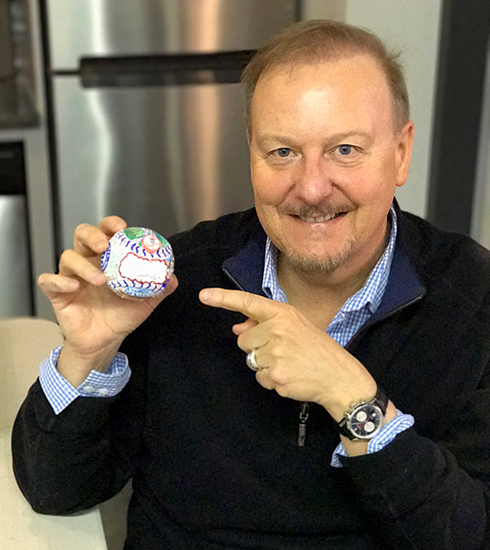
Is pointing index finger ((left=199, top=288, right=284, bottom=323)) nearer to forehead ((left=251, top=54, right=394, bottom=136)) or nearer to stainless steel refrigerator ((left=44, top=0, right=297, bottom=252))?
forehead ((left=251, top=54, right=394, bottom=136))

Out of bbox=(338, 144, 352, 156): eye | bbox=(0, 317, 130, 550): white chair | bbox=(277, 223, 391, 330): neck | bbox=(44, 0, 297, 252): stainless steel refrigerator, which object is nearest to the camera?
bbox=(0, 317, 130, 550): white chair

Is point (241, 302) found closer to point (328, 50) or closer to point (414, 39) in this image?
point (328, 50)

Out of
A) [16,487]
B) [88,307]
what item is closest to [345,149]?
[88,307]

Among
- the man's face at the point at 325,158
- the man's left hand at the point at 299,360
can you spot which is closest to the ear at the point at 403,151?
the man's face at the point at 325,158

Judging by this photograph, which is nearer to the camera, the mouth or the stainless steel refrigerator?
the mouth

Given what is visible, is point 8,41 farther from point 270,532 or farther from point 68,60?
point 270,532

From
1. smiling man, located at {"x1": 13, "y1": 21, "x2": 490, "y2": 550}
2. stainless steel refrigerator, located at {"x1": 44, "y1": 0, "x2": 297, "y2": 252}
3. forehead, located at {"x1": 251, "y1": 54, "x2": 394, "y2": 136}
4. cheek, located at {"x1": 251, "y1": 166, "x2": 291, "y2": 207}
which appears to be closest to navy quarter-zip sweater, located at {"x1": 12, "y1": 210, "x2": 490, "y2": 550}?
smiling man, located at {"x1": 13, "y1": 21, "x2": 490, "y2": 550}

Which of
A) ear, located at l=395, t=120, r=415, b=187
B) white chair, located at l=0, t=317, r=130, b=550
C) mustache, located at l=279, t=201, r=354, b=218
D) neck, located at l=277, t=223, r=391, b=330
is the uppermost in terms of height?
ear, located at l=395, t=120, r=415, b=187
